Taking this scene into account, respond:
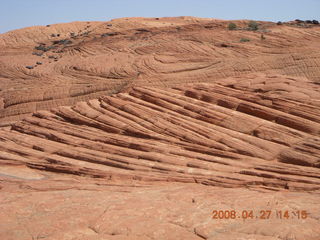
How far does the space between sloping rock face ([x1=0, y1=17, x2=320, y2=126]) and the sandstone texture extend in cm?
10

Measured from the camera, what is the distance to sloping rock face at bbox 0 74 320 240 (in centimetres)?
606

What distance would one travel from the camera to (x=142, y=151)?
11.0 meters

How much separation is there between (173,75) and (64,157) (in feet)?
25.4

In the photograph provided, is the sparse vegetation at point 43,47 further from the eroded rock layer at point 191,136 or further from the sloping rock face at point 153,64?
the eroded rock layer at point 191,136

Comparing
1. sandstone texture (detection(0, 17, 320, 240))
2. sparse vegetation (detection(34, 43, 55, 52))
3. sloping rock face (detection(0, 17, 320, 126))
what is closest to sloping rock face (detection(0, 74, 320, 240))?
sandstone texture (detection(0, 17, 320, 240))

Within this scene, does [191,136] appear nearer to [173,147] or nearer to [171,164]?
[173,147]

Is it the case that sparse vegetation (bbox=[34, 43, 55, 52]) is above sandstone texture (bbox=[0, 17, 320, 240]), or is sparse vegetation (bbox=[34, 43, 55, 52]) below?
above

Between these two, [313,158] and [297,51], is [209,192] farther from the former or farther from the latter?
[297,51]

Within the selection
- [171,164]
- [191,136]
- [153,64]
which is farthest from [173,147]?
[153,64]

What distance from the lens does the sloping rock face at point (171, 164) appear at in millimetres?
6062

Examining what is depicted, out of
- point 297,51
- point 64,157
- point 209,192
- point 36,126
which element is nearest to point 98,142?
point 64,157
